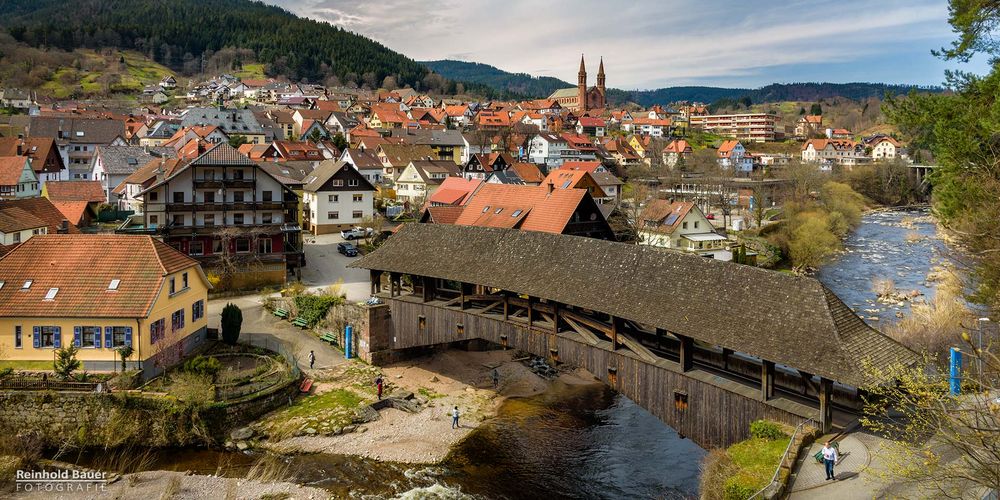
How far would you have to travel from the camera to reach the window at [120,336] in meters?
26.4

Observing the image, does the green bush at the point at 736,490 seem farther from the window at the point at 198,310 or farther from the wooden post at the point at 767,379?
the window at the point at 198,310

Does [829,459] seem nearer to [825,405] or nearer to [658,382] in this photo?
[825,405]

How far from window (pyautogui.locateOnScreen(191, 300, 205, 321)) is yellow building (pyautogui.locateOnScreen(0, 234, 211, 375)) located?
0.86 metres

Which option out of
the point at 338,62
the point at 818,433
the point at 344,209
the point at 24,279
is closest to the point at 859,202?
the point at 344,209

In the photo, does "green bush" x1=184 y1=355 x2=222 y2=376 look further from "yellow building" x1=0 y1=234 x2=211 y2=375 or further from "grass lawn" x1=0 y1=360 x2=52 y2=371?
"grass lawn" x1=0 y1=360 x2=52 y2=371

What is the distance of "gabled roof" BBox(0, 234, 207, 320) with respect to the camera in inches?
1035

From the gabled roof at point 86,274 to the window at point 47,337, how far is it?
25.5 inches

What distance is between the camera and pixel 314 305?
113 ft

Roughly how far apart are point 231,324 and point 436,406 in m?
10.1

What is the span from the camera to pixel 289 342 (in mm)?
32531

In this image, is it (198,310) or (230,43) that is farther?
(230,43)

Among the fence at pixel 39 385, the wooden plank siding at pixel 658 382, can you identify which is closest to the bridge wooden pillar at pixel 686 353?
the wooden plank siding at pixel 658 382

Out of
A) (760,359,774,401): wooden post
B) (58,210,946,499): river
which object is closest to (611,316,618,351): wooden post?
(58,210,946,499): river

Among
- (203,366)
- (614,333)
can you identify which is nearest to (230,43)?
(203,366)
